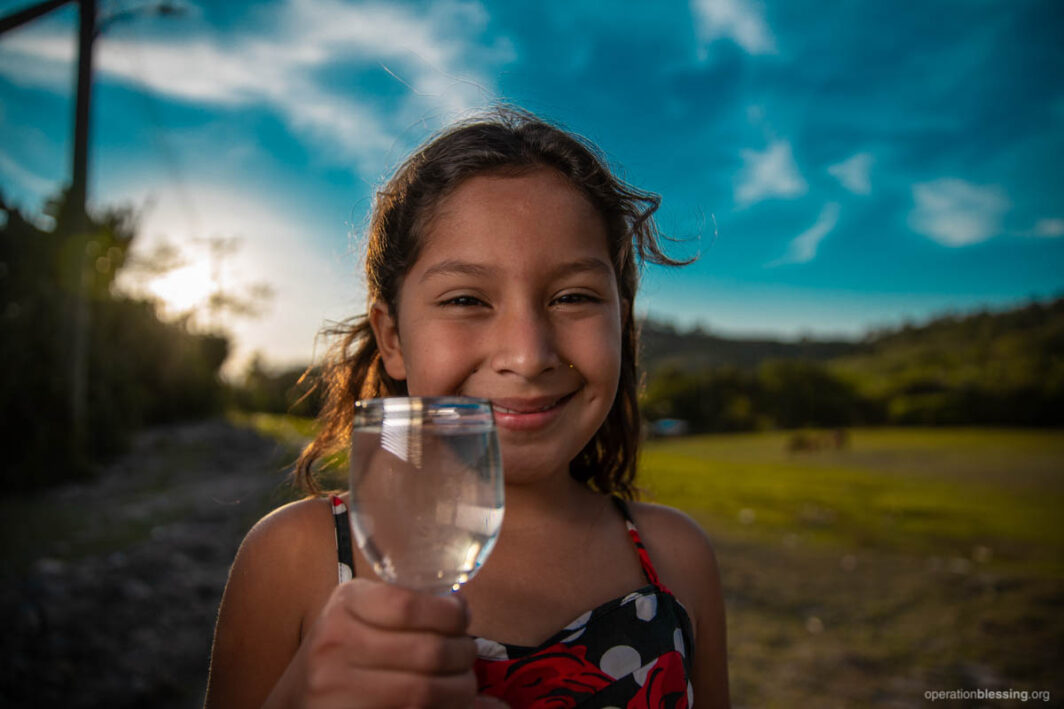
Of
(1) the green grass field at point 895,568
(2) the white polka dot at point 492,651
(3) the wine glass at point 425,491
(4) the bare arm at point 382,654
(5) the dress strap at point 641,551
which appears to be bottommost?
(1) the green grass field at point 895,568

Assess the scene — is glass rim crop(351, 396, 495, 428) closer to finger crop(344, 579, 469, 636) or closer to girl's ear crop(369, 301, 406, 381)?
finger crop(344, 579, 469, 636)

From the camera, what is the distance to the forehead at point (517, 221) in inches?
62.2

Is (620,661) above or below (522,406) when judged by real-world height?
below

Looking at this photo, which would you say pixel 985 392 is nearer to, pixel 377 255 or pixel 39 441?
pixel 377 255

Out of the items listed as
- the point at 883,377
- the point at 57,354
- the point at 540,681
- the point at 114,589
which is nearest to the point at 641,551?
the point at 540,681

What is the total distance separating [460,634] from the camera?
88 centimetres

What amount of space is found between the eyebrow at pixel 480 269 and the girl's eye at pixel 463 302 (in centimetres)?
6

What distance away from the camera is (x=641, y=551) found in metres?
1.84

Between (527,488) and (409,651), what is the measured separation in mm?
1011

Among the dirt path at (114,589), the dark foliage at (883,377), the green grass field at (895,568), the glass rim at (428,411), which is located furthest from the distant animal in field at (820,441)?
the glass rim at (428,411)

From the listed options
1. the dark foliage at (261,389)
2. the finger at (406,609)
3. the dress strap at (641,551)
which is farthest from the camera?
the dark foliage at (261,389)

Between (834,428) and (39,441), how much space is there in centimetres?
1208

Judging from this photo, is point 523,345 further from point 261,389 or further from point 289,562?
point 261,389

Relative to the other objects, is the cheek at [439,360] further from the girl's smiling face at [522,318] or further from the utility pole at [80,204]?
the utility pole at [80,204]
